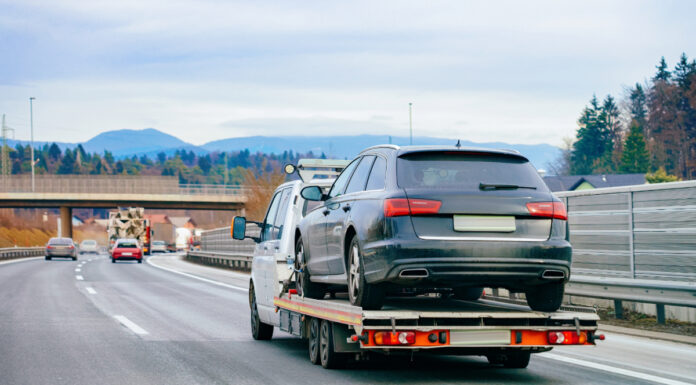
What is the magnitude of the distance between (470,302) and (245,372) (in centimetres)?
236

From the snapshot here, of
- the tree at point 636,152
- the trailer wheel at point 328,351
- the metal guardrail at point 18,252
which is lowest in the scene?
the metal guardrail at point 18,252

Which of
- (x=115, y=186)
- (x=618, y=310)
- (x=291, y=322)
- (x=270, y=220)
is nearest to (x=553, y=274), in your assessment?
(x=291, y=322)

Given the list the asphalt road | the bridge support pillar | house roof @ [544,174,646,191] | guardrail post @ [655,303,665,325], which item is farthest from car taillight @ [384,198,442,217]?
the bridge support pillar

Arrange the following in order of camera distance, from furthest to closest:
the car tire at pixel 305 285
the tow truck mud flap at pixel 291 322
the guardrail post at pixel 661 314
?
1. the guardrail post at pixel 661 314
2. the car tire at pixel 305 285
3. the tow truck mud flap at pixel 291 322

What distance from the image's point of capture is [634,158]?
4043 inches

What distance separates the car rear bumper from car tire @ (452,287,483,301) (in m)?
2.48

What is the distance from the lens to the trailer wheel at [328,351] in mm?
8539

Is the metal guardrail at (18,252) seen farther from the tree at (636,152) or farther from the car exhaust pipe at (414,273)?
the tree at (636,152)

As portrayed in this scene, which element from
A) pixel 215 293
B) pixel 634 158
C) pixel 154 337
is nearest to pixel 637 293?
pixel 154 337

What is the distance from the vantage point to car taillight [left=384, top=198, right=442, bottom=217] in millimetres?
7574

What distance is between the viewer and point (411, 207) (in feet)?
25.0

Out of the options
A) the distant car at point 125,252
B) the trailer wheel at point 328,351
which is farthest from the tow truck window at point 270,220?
the distant car at point 125,252

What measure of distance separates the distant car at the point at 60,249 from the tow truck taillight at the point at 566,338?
4943 cm

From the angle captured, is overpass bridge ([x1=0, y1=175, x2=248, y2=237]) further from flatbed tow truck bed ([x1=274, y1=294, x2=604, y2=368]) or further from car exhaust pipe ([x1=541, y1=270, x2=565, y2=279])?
car exhaust pipe ([x1=541, y1=270, x2=565, y2=279])
